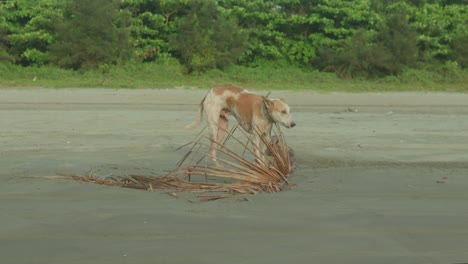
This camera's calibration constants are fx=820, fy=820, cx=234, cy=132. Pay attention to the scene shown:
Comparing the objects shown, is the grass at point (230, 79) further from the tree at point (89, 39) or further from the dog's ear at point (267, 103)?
the dog's ear at point (267, 103)

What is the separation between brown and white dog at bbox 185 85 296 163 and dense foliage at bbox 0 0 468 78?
49.9ft

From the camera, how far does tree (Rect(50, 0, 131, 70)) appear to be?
25.4 m

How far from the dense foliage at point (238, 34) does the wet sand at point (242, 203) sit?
10722mm

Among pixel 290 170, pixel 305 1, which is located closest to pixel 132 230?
pixel 290 170

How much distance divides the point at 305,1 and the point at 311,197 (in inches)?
851

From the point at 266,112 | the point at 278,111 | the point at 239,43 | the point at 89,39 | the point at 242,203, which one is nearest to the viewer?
the point at 242,203

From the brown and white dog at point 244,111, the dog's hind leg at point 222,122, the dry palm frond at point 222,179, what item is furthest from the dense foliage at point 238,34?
the dry palm frond at point 222,179

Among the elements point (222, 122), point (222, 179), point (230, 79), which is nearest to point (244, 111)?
point (222, 122)

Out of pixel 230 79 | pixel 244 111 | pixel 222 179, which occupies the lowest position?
pixel 230 79

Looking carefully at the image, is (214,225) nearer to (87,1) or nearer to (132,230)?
(132,230)

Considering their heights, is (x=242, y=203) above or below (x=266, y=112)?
below

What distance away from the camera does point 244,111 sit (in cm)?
1035

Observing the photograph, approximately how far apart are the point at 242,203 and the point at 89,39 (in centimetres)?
1865

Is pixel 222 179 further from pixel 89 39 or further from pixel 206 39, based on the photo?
pixel 206 39
